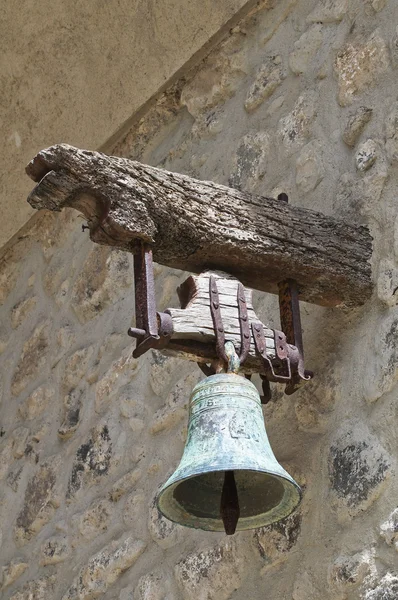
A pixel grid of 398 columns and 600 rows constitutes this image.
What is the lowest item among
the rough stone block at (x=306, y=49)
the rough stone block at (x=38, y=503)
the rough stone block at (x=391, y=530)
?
the rough stone block at (x=391, y=530)

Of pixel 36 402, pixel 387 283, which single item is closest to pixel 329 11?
pixel 387 283

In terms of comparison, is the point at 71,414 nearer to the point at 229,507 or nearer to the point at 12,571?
the point at 12,571

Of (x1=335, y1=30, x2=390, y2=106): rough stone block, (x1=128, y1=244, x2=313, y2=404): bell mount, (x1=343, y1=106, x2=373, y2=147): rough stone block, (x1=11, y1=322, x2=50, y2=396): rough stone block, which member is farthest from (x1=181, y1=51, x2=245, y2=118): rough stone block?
(x1=128, y1=244, x2=313, y2=404): bell mount

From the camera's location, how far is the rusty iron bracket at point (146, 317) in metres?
2.00

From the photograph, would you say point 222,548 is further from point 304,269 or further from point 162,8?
point 162,8

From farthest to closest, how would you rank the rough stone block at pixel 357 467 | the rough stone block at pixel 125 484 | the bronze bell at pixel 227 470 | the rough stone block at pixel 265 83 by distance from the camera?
1. the rough stone block at pixel 265 83
2. the rough stone block at pixel 125 484
3. the rough stone block at pixel 357 467
4. the bronze bell at pixel 227 470

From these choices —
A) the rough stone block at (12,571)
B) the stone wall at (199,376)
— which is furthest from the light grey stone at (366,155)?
the rough stone block at (12,571)

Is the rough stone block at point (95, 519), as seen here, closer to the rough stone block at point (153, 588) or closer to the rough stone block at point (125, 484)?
the rough stone block at point (125, 484)

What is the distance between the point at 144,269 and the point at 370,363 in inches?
19.9

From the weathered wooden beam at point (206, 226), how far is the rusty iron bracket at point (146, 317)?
0.12ft

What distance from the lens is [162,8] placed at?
10.6ft

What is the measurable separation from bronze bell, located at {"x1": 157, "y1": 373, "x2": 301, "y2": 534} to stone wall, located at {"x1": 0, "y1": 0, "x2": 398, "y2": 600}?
149 mm

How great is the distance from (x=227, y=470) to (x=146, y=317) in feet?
1.01

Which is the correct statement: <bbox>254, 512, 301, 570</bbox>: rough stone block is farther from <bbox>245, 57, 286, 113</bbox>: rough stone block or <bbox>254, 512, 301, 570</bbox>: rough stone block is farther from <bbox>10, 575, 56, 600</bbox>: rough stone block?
<bbox>245, 57, 286, 113</bbox>: rough stone block
